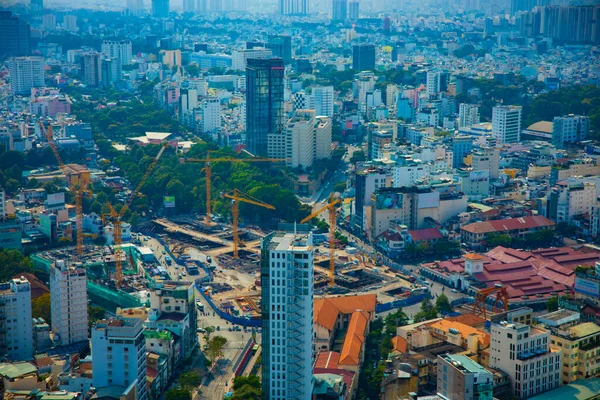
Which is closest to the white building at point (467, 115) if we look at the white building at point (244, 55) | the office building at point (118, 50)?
the white building at point (244, 55)

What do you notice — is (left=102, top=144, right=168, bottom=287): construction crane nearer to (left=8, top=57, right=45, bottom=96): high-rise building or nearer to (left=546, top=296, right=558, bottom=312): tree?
(left=546, top=296, right=558, bottom=312): tree

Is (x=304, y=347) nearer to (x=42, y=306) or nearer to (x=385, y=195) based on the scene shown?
(x=42, y=306)

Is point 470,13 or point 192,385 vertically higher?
point 470,13

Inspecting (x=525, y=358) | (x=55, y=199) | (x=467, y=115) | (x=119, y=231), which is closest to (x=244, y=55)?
(x=467, y=115)

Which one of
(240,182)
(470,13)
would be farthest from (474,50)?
(240,182)

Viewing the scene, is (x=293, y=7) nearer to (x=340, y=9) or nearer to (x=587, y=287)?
(x=340, y=9)

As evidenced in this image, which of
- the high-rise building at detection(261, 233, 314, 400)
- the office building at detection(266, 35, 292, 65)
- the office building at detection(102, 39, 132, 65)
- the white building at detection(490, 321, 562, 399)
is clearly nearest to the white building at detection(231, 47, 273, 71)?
the office building at detection(266, 35, 292, 65)

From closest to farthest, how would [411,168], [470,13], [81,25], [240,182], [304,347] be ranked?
[304,347]
[411,168]
[240,182]
[81,25]
[470,13]

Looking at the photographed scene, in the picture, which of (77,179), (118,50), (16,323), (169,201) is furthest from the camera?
(118,50)
